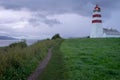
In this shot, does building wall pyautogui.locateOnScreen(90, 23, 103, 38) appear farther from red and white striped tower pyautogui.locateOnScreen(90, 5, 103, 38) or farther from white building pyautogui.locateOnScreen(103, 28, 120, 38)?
white building pyautogui.locateOnScreen(103, 28, 120, 38)

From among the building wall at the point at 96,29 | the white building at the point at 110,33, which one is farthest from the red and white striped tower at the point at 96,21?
the white building at the point at 110,33

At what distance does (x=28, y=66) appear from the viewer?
17219mm

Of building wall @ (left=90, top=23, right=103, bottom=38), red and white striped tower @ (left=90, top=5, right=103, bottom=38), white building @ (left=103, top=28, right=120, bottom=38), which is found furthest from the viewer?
white building @ (left=103, top=28, right=120, bottom=38)

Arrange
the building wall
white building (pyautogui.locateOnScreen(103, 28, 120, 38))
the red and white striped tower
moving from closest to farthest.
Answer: the red and white striped tower → the building wall → white building (pyautogui.locateOnScreen(103, 28, 120, 38))

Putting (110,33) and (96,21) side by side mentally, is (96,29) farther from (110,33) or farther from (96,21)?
(110,33)

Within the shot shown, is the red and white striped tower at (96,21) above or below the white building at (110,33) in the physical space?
above

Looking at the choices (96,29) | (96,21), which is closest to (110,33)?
(96,29)

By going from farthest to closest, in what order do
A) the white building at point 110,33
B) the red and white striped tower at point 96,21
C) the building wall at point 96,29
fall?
the white building at point 110,33 → the building wall at point 96,29 → the red and white striped tower at point 96,21

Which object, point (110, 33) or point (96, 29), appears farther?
point (110, 33)

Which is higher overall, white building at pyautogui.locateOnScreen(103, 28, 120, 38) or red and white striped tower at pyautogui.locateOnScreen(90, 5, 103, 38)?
red and white striped tower at pyautogui.locateOnScreen(90, 5, 103, 38)

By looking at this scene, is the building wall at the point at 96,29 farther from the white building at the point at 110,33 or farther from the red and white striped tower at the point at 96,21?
the white building at the point at 110,33

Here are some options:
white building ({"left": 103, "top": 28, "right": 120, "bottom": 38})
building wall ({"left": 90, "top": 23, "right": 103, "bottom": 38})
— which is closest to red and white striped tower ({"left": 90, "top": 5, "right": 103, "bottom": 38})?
building wall ({"left": 90, "top": 23, "right": 103, "bottom": 38})

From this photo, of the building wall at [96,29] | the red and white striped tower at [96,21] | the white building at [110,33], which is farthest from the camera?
the white building at [110,33]

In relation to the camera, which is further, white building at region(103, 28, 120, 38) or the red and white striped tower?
white building at region(103, 28, 120, 38)
